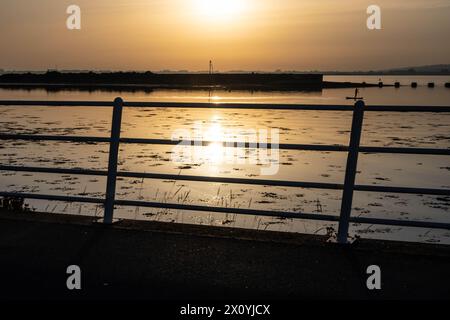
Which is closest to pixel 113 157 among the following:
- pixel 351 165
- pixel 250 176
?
pixel 351 165

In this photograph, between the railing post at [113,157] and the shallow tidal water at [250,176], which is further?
the shallow tidal water at [250,176]

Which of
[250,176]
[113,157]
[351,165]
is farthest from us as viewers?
[250,176]

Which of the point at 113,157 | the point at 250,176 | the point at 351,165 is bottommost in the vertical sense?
the point at 250,176

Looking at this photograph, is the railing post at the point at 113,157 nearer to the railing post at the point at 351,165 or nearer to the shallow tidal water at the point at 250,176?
the railing post at the point at 351,165

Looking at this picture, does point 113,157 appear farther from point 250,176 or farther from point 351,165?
point 250,176

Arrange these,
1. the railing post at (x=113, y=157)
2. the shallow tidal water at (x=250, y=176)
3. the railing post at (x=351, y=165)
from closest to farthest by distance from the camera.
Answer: the railing post at (x=351, y=165) < the railing post at (x=113, y=157) < the shallow tidal water at (x=250, y=176)

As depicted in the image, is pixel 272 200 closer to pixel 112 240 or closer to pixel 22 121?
pixel 112 240

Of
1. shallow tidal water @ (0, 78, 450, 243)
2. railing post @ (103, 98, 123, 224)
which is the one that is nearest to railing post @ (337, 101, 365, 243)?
railing post @ (103, 98, 123, 224)

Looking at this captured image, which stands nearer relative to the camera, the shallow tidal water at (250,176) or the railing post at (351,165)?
the railing post at (351,165)

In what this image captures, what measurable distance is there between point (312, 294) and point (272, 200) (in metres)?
9.68

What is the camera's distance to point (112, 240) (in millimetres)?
5469

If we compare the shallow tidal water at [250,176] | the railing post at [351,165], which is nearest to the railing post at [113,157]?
the railing post at [351,165]

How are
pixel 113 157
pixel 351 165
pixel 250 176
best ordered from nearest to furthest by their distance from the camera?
1. pixel 351 165
2. pixel 113 157
3. pixel 250 176

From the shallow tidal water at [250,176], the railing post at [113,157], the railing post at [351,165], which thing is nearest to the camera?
the railing post at [351,165]
